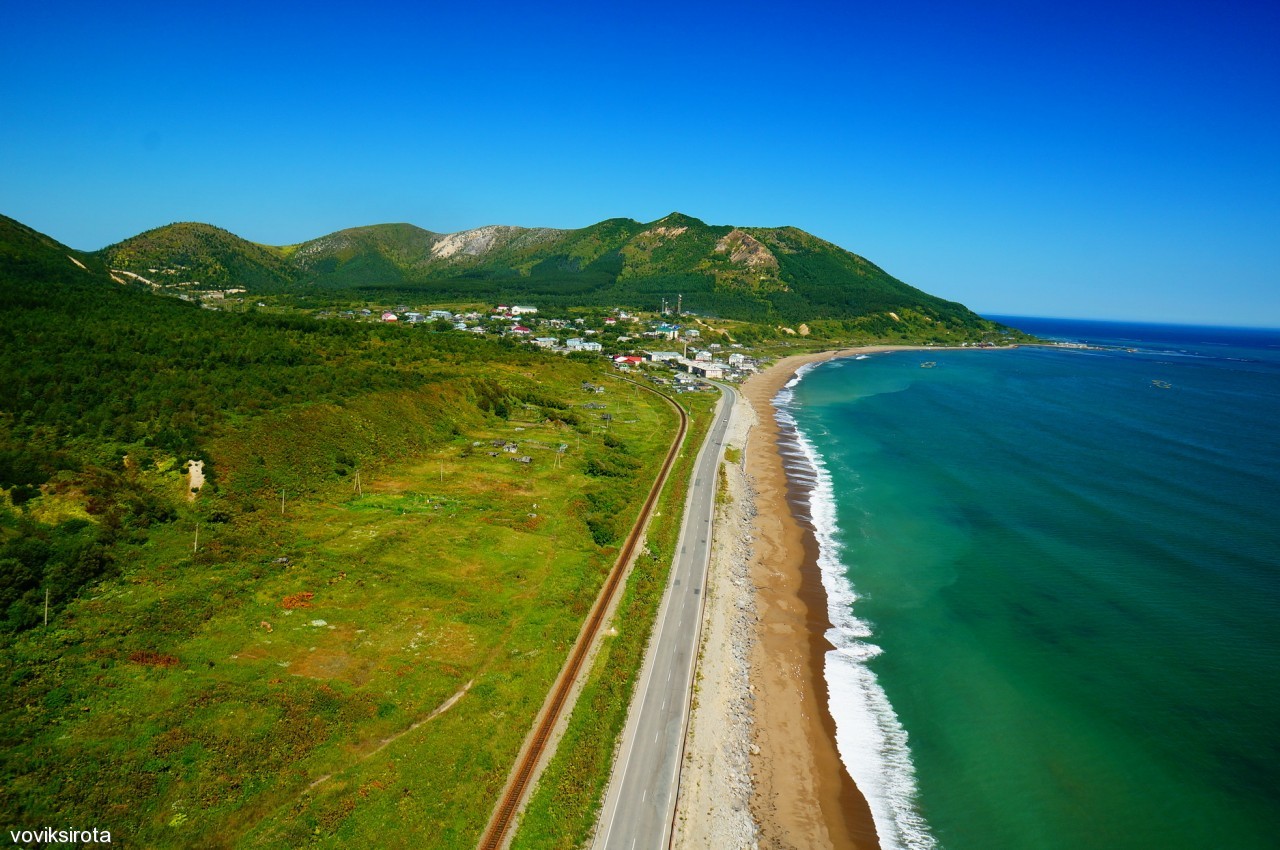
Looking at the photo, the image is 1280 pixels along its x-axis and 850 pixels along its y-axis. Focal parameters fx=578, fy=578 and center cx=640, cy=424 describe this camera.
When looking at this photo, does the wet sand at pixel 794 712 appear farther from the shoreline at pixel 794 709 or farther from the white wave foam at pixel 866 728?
the white wave foam at pixel 866 728

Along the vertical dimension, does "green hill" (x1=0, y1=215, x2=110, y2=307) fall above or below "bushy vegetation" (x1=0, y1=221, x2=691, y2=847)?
above

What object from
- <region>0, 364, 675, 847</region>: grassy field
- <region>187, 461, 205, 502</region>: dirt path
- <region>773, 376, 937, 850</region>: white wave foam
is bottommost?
<region>773, 376, 937, 850</region>: white wave foam

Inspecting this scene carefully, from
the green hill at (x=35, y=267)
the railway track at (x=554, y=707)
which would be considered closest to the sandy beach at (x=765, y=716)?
the railway track at (x=554, y=707)

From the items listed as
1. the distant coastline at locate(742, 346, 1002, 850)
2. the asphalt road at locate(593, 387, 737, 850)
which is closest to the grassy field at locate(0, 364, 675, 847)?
the asphalt road at locate(593, 387, 737, 850)

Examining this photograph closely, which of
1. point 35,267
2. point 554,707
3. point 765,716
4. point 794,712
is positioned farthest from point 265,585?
point 35,267

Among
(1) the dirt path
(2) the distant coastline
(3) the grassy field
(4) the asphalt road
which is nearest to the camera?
(3) the grassy field

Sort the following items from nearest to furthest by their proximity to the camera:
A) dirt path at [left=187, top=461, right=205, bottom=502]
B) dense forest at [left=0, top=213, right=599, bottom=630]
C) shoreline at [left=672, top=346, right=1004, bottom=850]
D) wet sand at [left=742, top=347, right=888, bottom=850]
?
shoreline at [left=672, top=346, right=1004, bottom=850]
wet sand at [left=742, top=347, right=888, bottom=850]
dense forest at [left=0, top=213, right=599, bottom=630]
dirt path at [left=187, top=461, right=205, bottom=502]

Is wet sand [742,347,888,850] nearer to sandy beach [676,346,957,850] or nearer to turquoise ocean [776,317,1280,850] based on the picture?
sandy beach [676,346,957,850]
